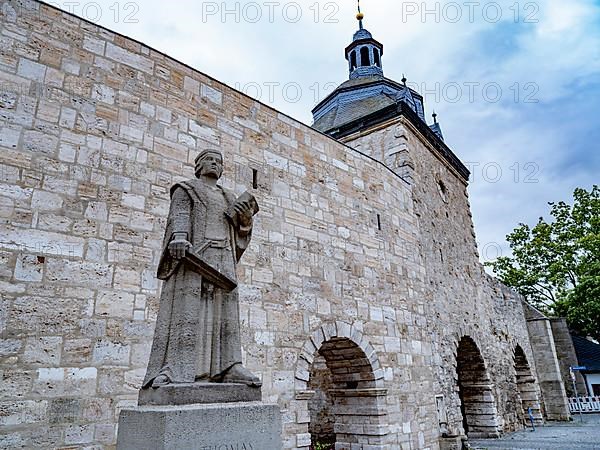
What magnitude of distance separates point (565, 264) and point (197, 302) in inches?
871

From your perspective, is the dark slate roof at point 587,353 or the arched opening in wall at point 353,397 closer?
the arched opening in wall at point 353,397

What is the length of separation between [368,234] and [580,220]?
708 inches

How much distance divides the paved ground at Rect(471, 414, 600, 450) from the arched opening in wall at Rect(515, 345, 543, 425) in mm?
1760

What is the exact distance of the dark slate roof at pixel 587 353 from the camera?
19.0m

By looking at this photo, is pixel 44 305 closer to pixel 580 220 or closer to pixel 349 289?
pixel 349 289

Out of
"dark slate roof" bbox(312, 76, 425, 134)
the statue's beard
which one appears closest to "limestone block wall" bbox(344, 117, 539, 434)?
"dark slate roof" bbox(312, 76, 425, 134)

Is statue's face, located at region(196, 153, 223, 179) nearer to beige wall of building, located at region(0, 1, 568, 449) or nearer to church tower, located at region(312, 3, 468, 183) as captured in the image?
beige wall of building, located at region(0, 1, 568, 449)

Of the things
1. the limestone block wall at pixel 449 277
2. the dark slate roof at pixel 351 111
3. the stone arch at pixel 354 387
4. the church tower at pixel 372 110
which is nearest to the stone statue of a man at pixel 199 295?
the stone arch at pixel 354 387

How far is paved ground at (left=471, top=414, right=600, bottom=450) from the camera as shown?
8.41 metres

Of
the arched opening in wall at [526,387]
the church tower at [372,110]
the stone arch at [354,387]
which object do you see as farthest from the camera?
the arched opening in wall at [526,387]

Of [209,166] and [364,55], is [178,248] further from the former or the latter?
[364,55]

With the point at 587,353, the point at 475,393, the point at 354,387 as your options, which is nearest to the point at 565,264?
the point at 587,353

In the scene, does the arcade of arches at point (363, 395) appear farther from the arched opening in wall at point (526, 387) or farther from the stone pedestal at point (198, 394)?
the stone pedestal at point (198, 394)

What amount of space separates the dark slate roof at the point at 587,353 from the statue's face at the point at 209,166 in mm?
20841
